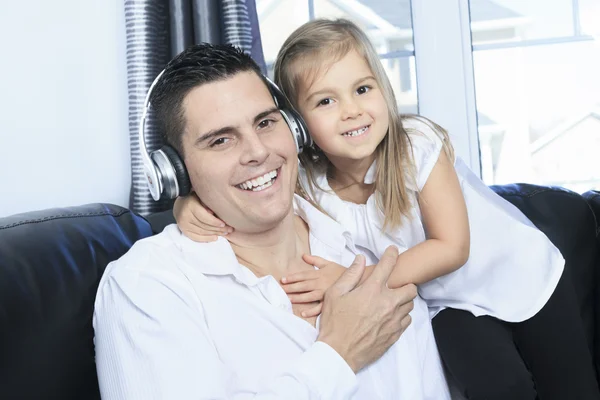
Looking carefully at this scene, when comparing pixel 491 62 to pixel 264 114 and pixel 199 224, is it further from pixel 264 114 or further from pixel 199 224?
pixel 199 224

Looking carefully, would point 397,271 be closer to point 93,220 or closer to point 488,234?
point 488,234

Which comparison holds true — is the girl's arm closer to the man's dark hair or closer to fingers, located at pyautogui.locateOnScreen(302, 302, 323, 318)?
fingers, located at pyautogui.locateOnScreen(302, 302, 323, 318)

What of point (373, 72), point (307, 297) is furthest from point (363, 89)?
point (307, 297)

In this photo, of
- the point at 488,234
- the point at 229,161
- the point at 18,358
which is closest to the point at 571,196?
the point at 488,234

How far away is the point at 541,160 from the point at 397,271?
1487 mm

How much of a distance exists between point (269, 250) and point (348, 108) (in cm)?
38

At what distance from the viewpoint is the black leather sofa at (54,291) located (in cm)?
107

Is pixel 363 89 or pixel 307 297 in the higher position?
pixel 363 89

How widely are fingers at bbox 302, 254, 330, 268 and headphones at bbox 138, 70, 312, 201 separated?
0.25m

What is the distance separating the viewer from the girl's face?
1538mm

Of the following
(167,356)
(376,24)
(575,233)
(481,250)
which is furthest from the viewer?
(376,24)

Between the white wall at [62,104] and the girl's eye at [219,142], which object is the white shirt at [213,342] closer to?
the girl's eye at [219,142]

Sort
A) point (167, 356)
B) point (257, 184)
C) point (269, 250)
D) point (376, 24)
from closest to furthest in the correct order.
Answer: point (167, 356) → point (257, 184) → point (269, 250) → point (376, 24)

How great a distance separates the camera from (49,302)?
1.16 meters
